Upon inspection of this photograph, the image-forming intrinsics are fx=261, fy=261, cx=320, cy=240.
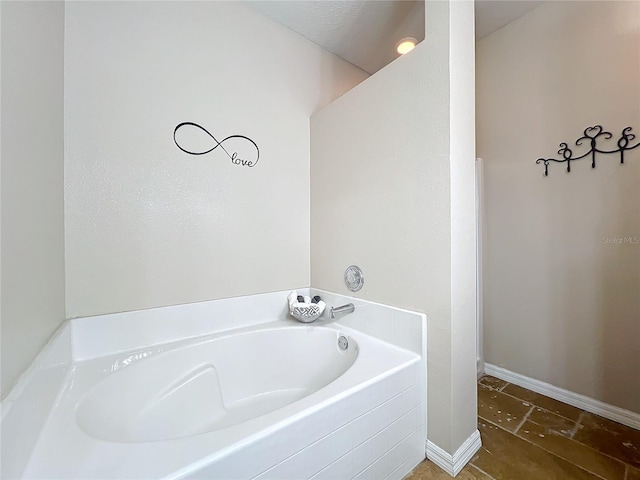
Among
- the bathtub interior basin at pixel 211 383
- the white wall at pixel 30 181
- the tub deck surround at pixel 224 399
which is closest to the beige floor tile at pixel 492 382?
the tub deck surround at pixel 224 399

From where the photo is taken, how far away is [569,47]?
5.46 feet

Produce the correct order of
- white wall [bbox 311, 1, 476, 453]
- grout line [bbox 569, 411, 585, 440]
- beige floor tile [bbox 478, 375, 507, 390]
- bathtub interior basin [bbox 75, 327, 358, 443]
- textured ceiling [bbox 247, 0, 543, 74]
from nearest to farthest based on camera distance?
bathtub interior basin [bbox 75, 327, 358, 443] → white wall [bbox 311, 1, 476, 453] → grout line [bbox 569, 411, 585, 440] → textured ceiling [bbox 247, 0, 543, 74] → beige floor tile [bbox 478, 375, 507, 390]

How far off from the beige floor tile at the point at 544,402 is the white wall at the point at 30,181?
2.54 m

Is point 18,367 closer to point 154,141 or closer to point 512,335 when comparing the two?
point 154,141

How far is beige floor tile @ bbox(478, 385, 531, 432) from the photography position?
1.53m

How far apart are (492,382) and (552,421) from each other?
457 millimetres

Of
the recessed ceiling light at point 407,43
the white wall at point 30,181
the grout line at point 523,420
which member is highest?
the recessed ceiling light at point 407,43

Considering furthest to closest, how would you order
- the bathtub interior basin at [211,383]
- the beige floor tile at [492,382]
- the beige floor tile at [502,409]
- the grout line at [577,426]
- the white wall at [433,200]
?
the beige floor tile at [492,382]
the beige floor tile at [502,409]
the grout line at [577,426]
the white wall at [433,200]
the bathtub interior basin at [211,383]

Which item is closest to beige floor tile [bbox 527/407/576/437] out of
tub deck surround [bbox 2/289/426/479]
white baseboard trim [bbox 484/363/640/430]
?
white baseboard trim [bbox 484/363/640/430]

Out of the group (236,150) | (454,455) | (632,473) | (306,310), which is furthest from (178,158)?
(632,473)

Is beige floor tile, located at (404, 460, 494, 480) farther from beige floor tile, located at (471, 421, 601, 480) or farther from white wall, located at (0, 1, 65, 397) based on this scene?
white wall, located at (0, 1, 65, 397)

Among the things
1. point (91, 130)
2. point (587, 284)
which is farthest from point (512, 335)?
point (91, 130)

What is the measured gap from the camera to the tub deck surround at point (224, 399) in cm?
72

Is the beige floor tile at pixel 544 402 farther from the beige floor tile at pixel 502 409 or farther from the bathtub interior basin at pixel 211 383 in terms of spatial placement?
the bathtub interior basin at pixel 211 383
